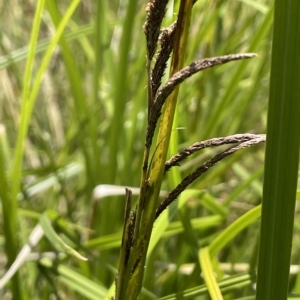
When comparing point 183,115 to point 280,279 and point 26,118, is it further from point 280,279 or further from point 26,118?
point 280,279

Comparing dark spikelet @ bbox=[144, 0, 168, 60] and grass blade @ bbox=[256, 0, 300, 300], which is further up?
dark spikelet @ bbox=[144, 0, 168, 60]

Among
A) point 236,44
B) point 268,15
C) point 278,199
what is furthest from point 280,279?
point 236,44

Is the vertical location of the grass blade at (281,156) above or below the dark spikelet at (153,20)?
below

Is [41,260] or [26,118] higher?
[26,118]

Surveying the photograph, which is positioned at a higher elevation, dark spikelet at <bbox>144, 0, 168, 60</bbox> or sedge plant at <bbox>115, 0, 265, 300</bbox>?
dark spikelet at <bbox>144, 0, 168, 60</bbox>
